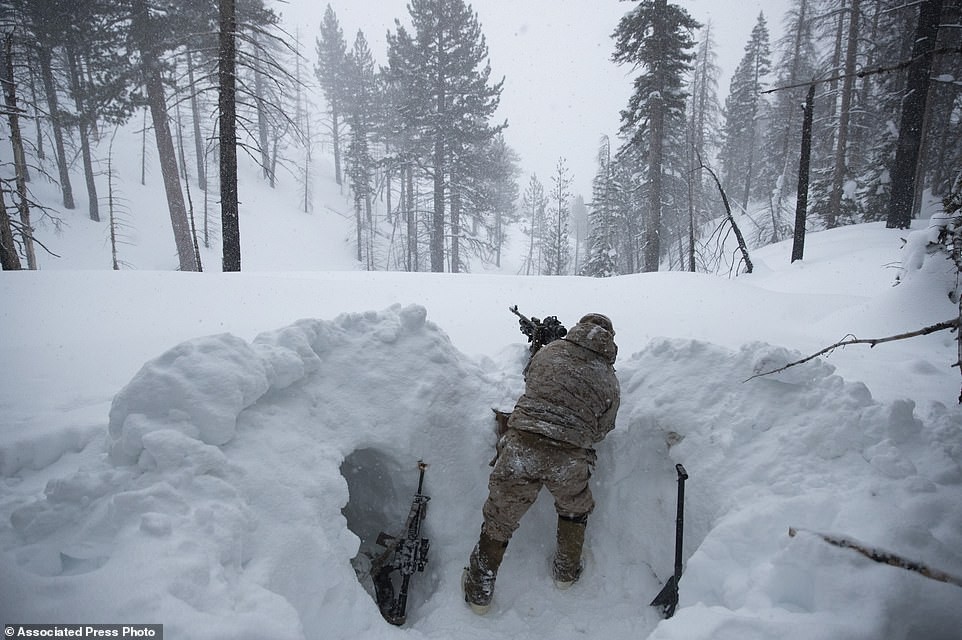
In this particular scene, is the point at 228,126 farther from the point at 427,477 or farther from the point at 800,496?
the point at 800,496

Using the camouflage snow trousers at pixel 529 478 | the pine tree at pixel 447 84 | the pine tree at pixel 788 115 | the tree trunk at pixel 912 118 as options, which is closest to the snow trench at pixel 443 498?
the camouflage snow trousers at pixel 529 478

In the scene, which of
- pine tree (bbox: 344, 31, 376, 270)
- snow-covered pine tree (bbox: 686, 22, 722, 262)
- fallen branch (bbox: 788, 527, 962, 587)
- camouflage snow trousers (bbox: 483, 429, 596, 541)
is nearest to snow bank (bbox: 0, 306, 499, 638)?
camouflage snow trousers (bbox: 483, 429, 596, 541)

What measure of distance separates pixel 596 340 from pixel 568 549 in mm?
1755

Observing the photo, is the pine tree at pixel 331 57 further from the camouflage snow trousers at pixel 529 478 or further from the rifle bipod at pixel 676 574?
the rifle bipod at pixel 676 574

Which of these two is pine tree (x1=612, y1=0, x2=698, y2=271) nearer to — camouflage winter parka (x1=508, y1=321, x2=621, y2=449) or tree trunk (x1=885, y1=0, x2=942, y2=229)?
tree trunk (x1=885, y1=0, x2=942, y2=229)

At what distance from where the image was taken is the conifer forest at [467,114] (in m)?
10.5

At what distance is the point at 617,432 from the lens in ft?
12.8

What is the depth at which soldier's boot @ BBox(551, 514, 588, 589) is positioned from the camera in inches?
133

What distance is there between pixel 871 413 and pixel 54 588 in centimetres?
470

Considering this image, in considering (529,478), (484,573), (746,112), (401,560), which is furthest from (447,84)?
(746,112)

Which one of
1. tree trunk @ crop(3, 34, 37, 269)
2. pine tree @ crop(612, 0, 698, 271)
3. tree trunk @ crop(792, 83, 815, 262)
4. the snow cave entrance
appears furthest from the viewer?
pine tree @ crop(612, 0, 698, 271)

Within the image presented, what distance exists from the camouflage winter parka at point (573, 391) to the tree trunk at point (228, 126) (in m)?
8.28

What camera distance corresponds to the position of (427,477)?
151 inches

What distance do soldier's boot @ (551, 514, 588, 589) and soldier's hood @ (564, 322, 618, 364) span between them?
1350mm
